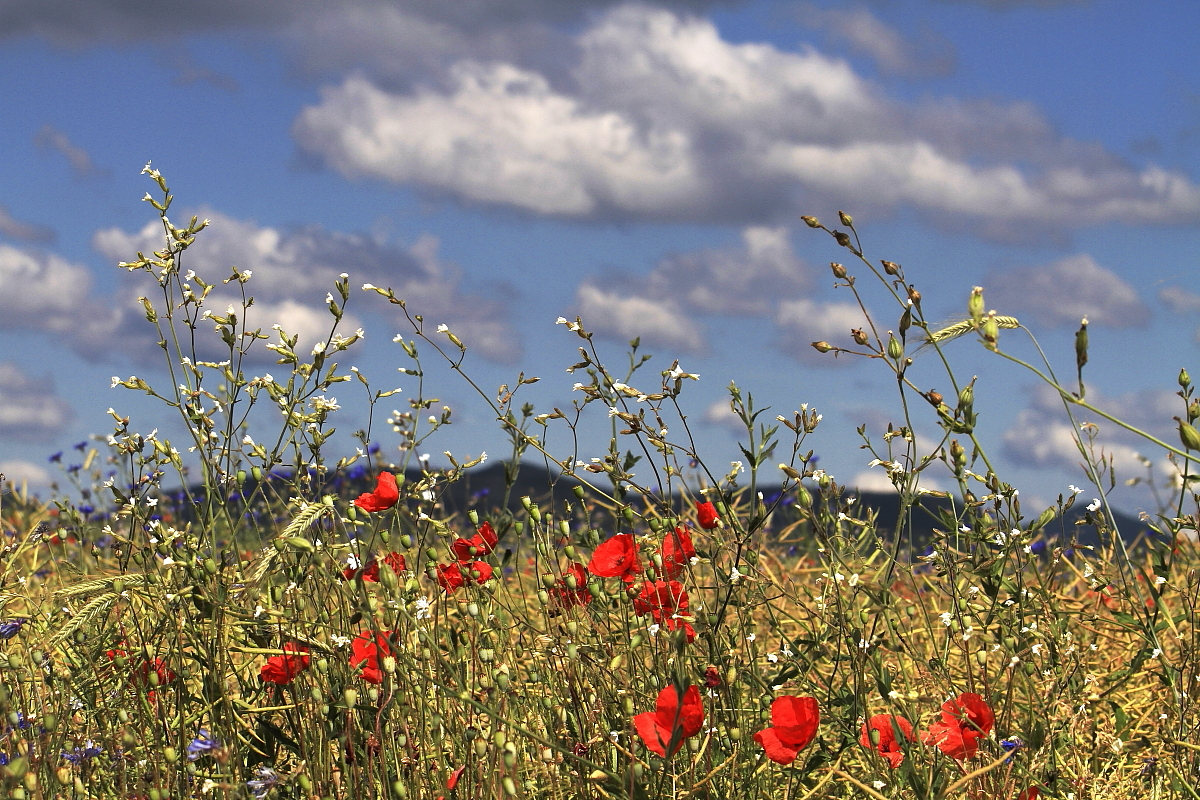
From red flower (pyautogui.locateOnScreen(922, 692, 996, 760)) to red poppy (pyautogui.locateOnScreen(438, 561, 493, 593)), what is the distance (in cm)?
110

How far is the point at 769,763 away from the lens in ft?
8.84

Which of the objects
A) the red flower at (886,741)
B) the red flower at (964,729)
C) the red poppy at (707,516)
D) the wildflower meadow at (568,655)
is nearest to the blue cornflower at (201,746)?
the wildflower meadow at (568,655)

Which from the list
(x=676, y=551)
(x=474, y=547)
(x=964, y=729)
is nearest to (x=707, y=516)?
(x=676, y=551)

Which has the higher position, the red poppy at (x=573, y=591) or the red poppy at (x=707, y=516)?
the red poppy at (x=707, y=516)

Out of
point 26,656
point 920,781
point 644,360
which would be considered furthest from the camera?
point 26,656

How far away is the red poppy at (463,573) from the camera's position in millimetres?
2605

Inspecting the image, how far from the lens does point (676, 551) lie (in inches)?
101

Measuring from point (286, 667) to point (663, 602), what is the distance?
0.88 meters

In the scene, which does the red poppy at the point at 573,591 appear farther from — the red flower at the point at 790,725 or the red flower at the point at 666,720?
the red flower at the point at 790,725

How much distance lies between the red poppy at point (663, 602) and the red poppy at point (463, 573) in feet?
1.30

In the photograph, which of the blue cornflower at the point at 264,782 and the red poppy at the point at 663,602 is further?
the red poppy at the point at 663,602

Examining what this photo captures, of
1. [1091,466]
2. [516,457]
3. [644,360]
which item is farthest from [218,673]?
[1091,466]

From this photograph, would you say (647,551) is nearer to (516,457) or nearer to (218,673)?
(516,457)

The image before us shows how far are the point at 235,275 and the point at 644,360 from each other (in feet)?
3.65
